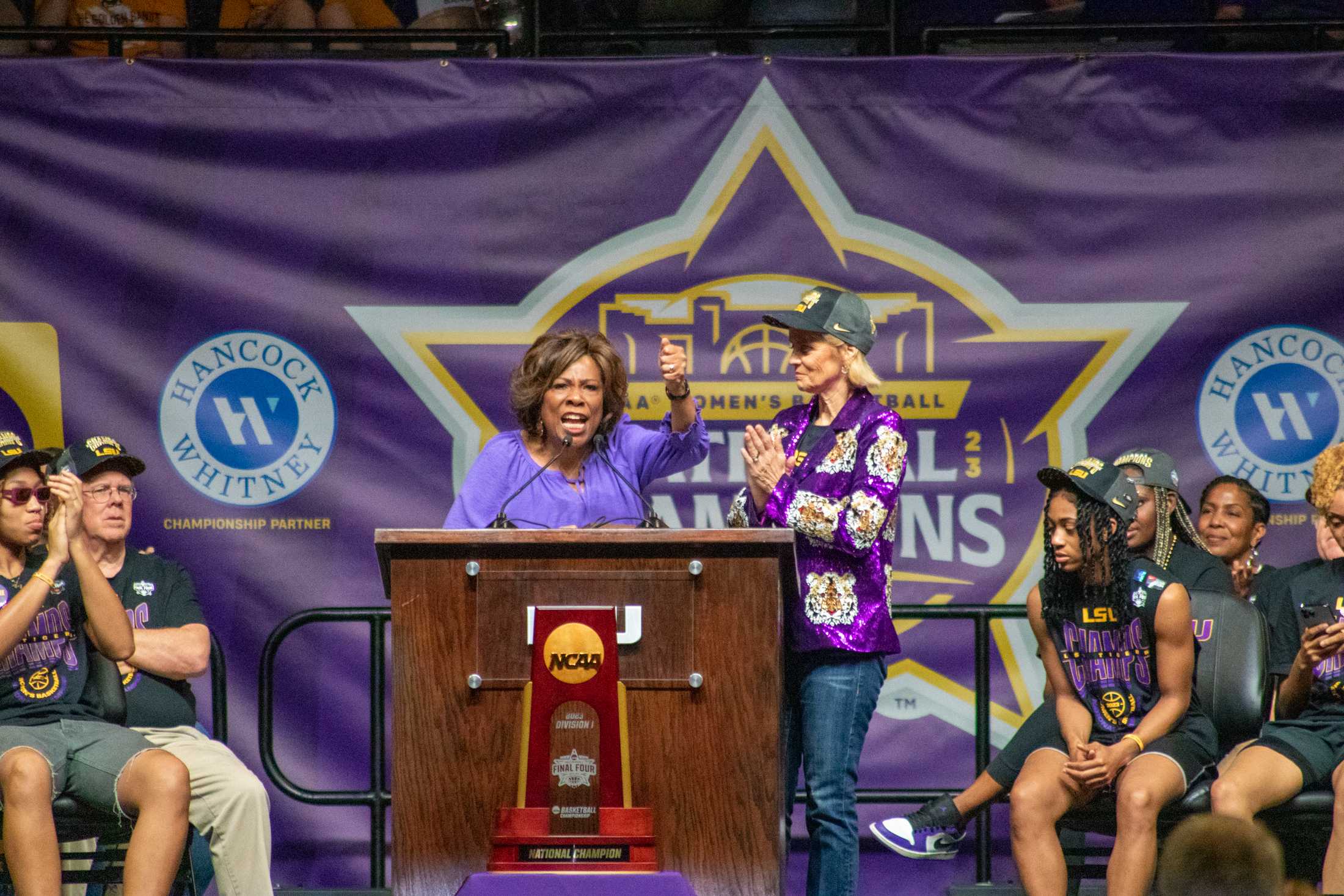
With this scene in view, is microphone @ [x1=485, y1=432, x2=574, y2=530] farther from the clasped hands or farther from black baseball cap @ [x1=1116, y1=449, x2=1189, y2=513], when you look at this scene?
black baseball cap @ [x1=1116, y1=449, x2=1189, y2=513]

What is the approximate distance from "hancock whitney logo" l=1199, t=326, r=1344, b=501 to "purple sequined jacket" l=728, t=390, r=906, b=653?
7.13 feet

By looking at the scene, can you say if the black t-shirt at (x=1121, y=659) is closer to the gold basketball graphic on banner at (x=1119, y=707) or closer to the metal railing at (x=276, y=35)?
the gold basketball graphic on banner at (x=1119, y=707)

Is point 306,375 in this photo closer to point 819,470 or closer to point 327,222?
point 327,222

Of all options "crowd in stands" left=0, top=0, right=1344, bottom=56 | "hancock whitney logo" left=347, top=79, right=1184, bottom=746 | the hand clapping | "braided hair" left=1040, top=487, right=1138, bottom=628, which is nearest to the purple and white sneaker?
"braided hair" left=1040, top=487, right=1138, bottom=628

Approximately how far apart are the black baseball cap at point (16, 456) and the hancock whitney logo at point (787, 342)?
140 cm

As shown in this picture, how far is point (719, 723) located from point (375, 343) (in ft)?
10.2

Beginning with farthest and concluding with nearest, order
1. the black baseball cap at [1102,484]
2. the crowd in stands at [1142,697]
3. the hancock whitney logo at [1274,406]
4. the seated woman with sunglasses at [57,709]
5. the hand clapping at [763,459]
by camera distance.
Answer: the hancock whitney logo at [1274,406] → the black baseball cap at [1102,484] → the crowd in stands at [1142,697] → the seated woman with sunglasses at [57,709] → the hand clapping at [763,459]

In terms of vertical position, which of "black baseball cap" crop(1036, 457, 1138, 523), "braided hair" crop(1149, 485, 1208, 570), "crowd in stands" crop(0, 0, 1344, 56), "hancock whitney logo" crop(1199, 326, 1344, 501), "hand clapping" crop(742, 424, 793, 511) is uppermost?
"crowd in stands" crop(0, 0, 1344, 56)

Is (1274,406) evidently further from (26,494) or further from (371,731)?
(26,494)

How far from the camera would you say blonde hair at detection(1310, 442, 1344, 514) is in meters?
5.05

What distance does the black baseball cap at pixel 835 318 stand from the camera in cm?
428

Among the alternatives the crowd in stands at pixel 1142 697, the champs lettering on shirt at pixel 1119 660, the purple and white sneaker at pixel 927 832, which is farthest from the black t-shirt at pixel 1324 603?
the purple and white sneaker at pixel 927 832

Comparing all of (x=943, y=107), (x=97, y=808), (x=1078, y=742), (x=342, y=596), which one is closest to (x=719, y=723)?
(x=1078, y=742)

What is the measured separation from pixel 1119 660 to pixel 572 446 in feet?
5.77
